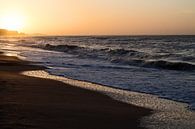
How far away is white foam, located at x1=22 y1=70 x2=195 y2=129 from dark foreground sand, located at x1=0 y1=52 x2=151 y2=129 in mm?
348

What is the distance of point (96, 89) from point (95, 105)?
3.47m

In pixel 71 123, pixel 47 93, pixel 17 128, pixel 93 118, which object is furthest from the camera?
pixel 47 93

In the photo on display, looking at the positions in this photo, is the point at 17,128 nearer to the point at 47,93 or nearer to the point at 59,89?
the point at 47,93

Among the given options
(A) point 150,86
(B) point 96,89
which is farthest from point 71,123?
(A) point 150,86

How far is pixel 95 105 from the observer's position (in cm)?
1029

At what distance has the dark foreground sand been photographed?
757cm

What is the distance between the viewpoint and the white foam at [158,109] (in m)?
8.27

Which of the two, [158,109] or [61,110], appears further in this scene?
[158,109]

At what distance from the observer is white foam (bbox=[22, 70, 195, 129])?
8.27m

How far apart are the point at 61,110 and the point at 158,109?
2666mm

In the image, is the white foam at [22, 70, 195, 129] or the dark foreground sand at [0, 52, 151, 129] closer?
the dark foreground sand at [0, 52, 151, 129]

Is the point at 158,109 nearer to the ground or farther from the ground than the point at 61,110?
nearer to the ground

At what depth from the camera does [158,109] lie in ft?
33.0

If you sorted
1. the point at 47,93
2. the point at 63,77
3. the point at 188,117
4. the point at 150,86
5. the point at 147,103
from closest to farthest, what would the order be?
1. the point at 188,117
2. the point at 147,103
3. the point at 47,93
4. the point at 150,86
5. the point at 63,77
